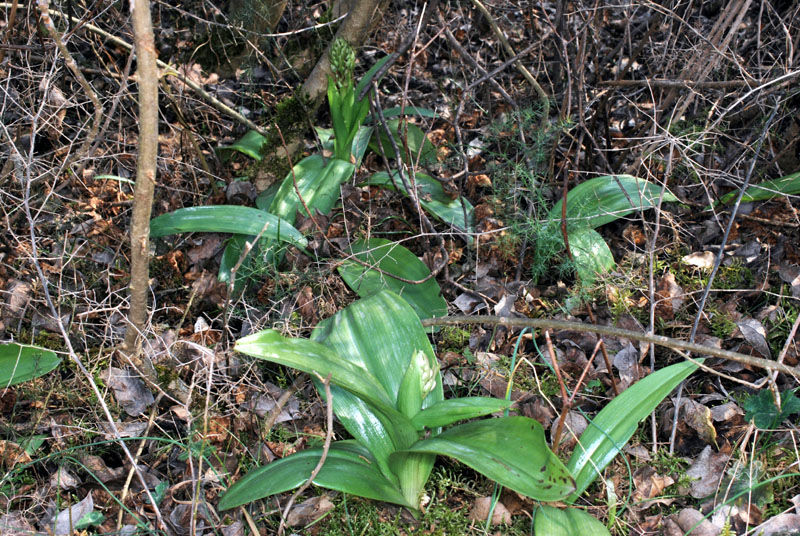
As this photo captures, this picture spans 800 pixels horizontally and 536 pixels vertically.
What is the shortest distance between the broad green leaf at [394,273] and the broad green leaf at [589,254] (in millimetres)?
507

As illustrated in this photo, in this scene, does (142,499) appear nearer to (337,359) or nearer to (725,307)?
(337,359)

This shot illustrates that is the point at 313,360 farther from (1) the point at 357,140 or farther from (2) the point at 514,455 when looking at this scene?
(1) the point at 357,140

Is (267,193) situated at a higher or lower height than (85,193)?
higher

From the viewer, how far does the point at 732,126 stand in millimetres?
2920

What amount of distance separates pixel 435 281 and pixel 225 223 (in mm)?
803

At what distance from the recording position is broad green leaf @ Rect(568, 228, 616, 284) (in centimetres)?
229

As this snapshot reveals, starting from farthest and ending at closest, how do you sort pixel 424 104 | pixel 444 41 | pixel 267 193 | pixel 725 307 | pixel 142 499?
pixel 444 41 < pixel 424 104 < pixel 267 193 < pixel 725 307 < pixel 142 499

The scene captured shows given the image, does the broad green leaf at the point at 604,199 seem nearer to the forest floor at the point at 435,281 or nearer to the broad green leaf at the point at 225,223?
the forest floor at the point at 435,281

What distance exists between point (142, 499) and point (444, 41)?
2817mm

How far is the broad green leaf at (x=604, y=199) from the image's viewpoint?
245 cm

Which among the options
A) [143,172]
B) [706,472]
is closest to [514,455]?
[706,472]

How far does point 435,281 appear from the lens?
2.35 m

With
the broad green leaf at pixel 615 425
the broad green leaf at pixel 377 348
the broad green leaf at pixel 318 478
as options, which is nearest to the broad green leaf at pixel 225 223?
the broad green leaf at pixel 377 348

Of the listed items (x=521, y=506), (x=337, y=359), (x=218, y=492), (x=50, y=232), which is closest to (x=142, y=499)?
(x=218, y=492)
